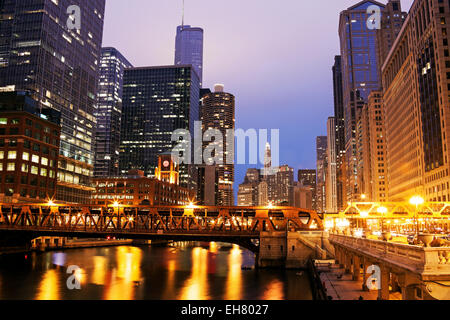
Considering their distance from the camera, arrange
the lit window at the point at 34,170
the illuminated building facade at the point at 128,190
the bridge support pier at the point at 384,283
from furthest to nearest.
A: the illuminated building facade at the point at 128,190, the lit window at the point at 34,170, the bridge support pier at the point at 384,283

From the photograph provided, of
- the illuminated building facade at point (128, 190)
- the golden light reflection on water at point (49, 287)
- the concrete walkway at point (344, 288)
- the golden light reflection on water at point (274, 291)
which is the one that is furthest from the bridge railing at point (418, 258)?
the illuminated building facade at point (128, 190)

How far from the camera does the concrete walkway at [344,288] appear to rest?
109 feet

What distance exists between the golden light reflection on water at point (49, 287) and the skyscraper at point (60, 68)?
91.6 meters

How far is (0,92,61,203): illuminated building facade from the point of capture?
4562 inches

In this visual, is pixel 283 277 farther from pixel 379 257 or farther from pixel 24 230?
pixel 24 230

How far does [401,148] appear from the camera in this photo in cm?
16700

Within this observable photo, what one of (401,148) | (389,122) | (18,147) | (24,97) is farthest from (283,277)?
(389,122)

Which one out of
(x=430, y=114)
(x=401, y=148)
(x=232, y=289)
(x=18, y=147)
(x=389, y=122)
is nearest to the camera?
(x=232, y=289)

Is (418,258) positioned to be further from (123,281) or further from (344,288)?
(123,281)

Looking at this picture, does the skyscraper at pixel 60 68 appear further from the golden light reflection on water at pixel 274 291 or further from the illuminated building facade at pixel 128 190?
the golden light reflection on water at pixel 274 291

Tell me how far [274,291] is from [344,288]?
1262 centimetres

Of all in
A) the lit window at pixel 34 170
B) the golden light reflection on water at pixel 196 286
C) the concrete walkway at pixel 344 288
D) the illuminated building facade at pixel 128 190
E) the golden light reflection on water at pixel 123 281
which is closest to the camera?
the concrete walkway at pixel 344 288

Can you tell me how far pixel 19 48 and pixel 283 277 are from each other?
142m

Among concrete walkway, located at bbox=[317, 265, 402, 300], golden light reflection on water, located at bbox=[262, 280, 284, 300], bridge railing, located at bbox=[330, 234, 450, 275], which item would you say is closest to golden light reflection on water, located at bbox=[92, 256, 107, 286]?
golden light reflection on water, located at bbox=[262, 280, 284, 300]
